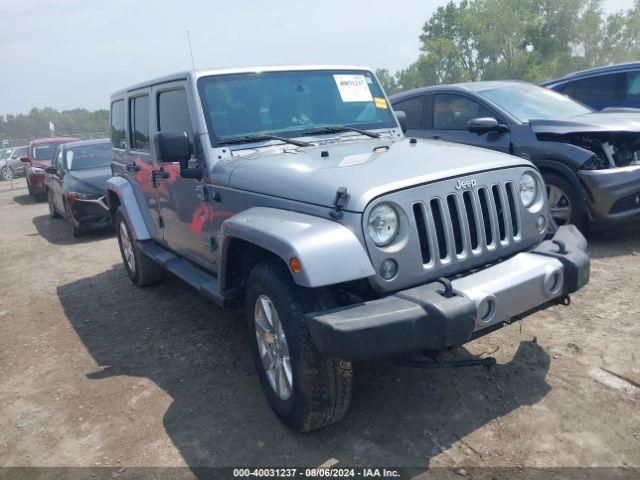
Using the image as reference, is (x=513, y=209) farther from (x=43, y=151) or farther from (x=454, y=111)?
(x=43, y=151)

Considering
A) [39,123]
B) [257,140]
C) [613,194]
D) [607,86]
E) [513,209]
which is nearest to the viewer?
[513,209]

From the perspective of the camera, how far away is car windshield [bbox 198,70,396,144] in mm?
3754

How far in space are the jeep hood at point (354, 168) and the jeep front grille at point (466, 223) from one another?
0.43 ft

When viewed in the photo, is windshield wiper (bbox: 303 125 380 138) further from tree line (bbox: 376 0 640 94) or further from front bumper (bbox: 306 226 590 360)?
tree line (bbox: 376 0 640 94)

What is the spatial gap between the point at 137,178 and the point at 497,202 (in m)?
3.52

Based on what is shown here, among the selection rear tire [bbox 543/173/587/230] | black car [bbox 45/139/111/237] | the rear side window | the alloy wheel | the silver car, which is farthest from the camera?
the silver car

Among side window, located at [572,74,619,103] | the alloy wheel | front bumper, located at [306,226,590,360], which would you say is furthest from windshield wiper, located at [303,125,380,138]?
side window, located at [572,74,619,103]

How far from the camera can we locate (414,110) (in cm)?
712

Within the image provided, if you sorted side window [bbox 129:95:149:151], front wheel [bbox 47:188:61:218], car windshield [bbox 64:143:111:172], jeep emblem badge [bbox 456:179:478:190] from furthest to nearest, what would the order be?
front wheel [bbox 47:188:61:218] → car windshield [bbox 64:143:111:172] → side window [bbox 129:95:149:151] → jeep emblem badge [bbox 456:179:478:190]

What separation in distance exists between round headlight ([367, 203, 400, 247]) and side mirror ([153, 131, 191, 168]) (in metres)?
1.54

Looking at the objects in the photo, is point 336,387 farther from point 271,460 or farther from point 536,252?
point 536,252

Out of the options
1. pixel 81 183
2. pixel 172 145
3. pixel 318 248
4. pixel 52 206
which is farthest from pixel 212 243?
pixel 52 206

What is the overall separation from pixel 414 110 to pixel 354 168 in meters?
4.49

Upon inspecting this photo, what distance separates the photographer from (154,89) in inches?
179
